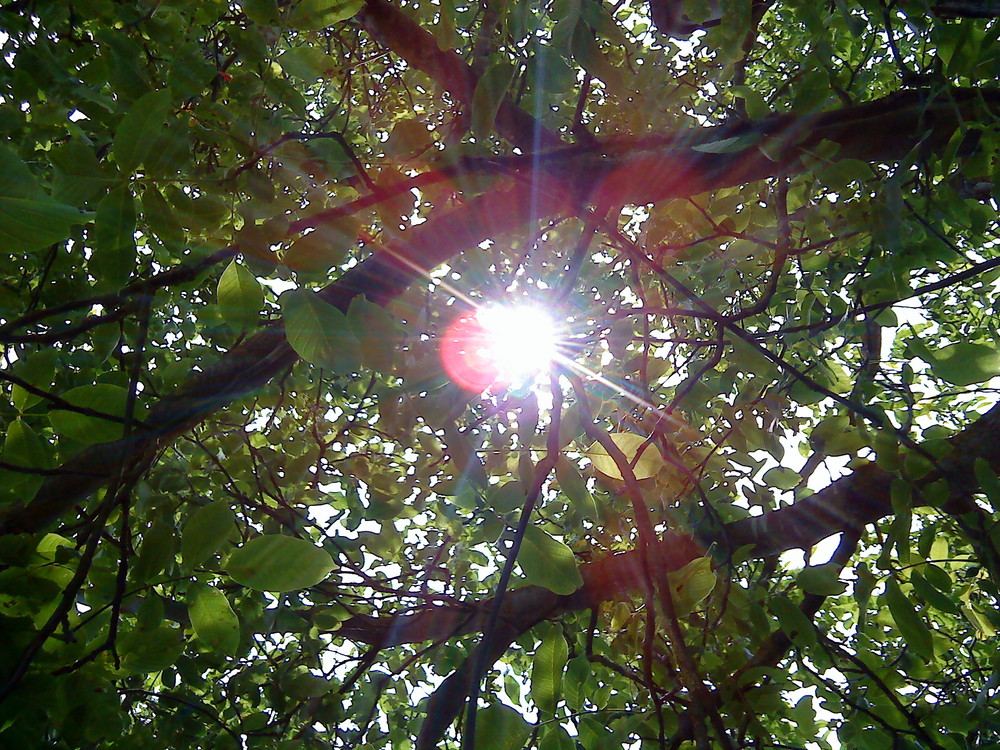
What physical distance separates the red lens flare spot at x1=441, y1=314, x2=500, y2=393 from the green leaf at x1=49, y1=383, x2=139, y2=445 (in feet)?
1.57

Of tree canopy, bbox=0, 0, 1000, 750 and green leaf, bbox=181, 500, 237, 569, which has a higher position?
tree canopy, bbox=0, 0, 1000, 750

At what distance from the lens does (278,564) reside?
2.65 ft

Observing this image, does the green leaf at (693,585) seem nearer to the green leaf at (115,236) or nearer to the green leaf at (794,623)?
Result: the green leaf at (794,623)

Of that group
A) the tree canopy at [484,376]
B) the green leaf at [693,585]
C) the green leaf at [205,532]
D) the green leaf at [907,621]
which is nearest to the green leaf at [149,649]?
the tree canopy at [484,376]

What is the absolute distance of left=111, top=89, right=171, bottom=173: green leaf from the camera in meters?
0.79

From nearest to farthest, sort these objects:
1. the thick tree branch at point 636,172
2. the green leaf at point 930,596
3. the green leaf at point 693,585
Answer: the green leaf at point 930,596 < the green leaf at point 693,585 < the thick tree branch at point 636,172

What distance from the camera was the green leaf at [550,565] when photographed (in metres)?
0.90

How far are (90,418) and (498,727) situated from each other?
77cm

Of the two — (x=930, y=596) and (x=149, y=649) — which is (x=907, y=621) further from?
(x=149, y=649)

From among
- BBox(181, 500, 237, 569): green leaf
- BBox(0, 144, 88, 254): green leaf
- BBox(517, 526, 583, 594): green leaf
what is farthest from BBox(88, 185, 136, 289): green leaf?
BBox(517, 526, 583, 594): green leaf

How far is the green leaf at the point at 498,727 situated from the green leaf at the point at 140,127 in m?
0.95

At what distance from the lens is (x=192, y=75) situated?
1101 mm

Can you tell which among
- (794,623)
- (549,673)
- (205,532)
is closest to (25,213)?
(205,532)

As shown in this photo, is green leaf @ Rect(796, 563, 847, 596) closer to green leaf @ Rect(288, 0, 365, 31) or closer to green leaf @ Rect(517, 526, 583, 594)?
green leaf @ Rect(517, 526, 583, 594)
